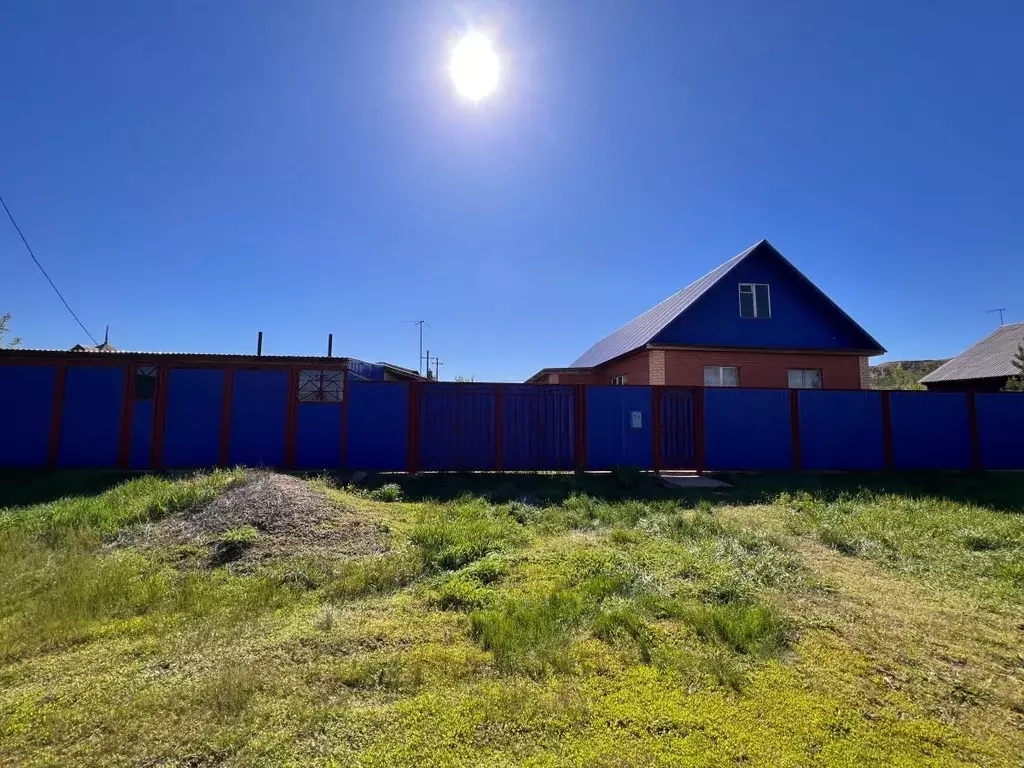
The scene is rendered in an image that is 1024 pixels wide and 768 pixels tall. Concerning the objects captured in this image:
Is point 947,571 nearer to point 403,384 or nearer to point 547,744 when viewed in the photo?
point 547,744

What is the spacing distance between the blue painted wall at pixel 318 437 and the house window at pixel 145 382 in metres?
3.26

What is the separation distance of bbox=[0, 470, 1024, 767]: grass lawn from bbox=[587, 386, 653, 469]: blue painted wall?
493 centimetres

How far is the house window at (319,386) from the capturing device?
11.3 metres

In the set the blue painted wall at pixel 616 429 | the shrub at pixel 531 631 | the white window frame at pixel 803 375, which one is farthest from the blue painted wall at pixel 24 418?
the white window frame at pixel 803 375

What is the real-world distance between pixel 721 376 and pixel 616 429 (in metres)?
6.52

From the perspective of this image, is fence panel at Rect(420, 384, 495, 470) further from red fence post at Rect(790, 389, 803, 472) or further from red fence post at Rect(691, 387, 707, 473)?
red fence post at Rect(790, 389, 803, 472)

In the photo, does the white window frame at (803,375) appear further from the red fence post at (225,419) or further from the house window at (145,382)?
the house window at (145,382)

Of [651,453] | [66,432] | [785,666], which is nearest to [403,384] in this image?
[651,453]

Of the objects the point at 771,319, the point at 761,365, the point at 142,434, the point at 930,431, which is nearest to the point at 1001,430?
the point at 930,431

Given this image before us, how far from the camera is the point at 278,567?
17.1 feet

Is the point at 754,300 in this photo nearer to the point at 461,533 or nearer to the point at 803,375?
the point at 803,375

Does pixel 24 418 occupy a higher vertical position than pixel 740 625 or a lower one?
higher

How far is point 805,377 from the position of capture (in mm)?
17125

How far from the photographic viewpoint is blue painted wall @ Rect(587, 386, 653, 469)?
39.3 feet
